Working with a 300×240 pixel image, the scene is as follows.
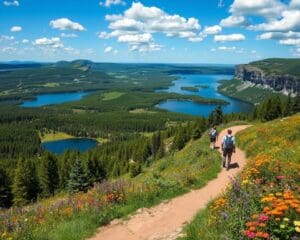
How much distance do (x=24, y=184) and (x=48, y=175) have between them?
6.72 metres

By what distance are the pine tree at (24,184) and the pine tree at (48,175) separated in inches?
55.7

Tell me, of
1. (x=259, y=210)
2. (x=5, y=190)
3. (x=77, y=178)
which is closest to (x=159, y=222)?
(x=259, y=210)

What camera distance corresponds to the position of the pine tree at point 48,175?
73312mm

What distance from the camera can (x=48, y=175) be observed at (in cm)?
7400

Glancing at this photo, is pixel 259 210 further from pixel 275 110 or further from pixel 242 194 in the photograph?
pixel 275 110

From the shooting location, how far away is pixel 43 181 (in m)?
73.3

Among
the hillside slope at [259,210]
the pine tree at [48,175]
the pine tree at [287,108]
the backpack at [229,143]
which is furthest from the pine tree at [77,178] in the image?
the pine tree at [287,108]

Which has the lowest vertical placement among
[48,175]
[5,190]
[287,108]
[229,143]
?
[5,190]

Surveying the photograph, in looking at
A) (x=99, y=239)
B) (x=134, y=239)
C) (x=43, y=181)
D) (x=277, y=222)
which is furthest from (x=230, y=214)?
(x=43, y=181)

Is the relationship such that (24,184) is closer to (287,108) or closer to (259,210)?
(287,108)

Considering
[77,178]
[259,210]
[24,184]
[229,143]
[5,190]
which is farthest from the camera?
[5,190]

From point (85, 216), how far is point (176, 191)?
497 cm

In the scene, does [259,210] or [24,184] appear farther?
[24,184]

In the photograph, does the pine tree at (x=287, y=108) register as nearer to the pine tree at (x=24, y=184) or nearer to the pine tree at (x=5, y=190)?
the pine tree at (x=24, y=184)
